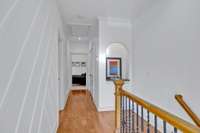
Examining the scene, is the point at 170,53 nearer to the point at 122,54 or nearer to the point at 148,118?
the point at 148,118

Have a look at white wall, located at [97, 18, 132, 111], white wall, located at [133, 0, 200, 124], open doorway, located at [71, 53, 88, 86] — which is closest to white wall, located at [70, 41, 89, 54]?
open doorway, located at [71, 53, 88, 86]

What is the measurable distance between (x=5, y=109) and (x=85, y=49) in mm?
7254

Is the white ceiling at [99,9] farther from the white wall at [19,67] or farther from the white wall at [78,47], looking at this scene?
the white wall at [78,47]

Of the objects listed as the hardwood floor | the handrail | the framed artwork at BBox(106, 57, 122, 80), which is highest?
the framed artwork at BBox(106, 57, 122, 80)

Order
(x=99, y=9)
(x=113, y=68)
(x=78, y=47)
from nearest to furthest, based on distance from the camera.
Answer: (x=99, y=9) → (x=113, y=68) → (x=78, y=47)

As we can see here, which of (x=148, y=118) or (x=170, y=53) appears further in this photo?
(x=170, y=53)

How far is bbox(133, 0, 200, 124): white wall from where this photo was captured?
209cm

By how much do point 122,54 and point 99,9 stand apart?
5.41ft

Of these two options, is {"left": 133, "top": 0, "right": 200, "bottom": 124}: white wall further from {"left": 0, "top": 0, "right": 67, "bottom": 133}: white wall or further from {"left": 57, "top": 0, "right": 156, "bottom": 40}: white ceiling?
{"left": 0, "top": 0, "right": 67, "bottom": 133}: white wall

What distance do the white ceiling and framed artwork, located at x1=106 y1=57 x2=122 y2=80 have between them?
132cm

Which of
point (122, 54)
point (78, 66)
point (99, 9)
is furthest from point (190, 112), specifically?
point (78, 66)

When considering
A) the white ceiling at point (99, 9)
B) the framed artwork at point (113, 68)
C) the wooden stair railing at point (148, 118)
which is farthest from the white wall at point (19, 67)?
the framed artwork at point (113, 68)

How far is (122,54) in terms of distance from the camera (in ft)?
14.8

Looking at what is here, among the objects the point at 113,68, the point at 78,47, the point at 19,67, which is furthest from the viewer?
the point at 78,47
